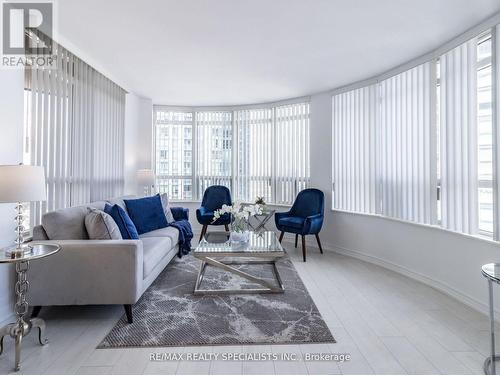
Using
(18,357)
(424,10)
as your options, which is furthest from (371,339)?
(424,10)

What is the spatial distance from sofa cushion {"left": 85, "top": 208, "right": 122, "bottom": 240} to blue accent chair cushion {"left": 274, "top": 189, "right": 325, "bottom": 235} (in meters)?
2.60

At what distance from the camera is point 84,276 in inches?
94.0

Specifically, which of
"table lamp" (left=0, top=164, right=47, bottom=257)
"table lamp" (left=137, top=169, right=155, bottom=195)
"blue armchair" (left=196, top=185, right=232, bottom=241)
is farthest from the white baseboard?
"table lamp" (left=0, top=164, right=47, bottom=257)

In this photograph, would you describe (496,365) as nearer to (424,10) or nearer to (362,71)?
(424,10)

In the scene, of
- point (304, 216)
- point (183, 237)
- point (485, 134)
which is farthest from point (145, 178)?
point (485, 134)

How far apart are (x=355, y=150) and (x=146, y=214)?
328 cm

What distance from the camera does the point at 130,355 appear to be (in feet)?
6.64

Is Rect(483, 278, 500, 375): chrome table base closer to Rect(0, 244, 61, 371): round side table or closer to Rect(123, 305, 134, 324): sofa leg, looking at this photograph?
Rect(123, 305, 134, 324): sofa leg

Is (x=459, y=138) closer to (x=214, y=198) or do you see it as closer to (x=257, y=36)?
(x=257, y=36)

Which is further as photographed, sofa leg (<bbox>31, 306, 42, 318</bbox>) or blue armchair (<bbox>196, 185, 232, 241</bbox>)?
blue armchair (<bbox>196, 185, 232, 241</bbox>)

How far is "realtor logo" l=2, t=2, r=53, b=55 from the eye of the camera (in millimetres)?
2518

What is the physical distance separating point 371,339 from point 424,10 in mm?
2833

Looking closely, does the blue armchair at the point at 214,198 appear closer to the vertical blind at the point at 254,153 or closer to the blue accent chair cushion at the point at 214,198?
the blue accent chair cushion at the point at 214,198

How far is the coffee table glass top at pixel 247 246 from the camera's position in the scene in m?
2.99
